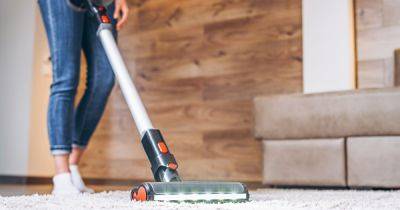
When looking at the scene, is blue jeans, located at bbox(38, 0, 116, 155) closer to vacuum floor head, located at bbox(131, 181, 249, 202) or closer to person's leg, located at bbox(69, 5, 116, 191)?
person's leg, located at bbox(69, 5, 116, 191)

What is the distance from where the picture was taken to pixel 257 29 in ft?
8.21

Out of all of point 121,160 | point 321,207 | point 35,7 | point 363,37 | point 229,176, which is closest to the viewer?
point 321,207

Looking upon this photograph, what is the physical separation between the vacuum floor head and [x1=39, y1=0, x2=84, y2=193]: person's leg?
0.60 meters

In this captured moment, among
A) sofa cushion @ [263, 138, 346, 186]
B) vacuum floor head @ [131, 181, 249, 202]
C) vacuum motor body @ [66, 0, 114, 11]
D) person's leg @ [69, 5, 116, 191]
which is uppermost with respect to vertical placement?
vacuum motor body @ [66, 0, 114, 11]

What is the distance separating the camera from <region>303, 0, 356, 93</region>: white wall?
2.24 metres

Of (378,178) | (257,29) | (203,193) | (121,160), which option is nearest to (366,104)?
(378,178)

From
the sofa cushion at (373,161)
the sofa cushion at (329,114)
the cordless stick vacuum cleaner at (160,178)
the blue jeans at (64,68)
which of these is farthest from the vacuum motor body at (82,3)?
the sofa cushion at (373,161)

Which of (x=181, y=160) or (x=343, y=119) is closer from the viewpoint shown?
(x=343, y=119)

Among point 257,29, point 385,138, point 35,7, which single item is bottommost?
point 385,138

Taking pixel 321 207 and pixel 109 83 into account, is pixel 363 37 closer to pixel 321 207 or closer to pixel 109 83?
pixel 109 83

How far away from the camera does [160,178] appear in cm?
115

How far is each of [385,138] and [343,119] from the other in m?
0.15

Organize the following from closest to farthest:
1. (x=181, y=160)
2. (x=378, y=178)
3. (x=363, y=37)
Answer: (x=378, y=178)
(x=363, y=37)
(x=181, y=160)

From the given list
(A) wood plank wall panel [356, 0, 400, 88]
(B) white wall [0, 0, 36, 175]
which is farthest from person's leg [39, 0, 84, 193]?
(B) white wall [0, 0, 36, 175]
